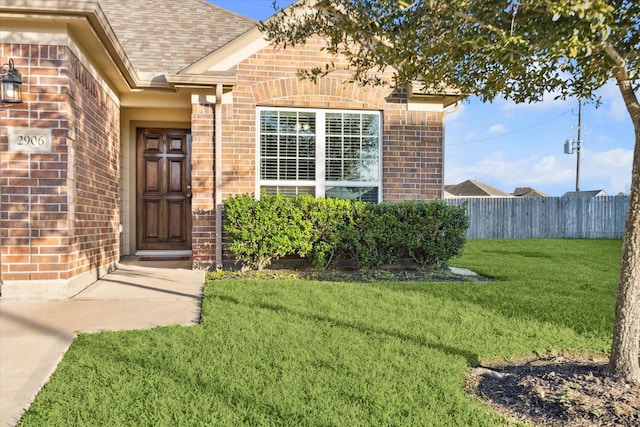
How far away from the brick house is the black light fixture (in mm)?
113

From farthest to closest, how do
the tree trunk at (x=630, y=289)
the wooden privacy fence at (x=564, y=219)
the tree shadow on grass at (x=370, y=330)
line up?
1. the wooden privacy fence at (x=564, y=219)
2. the tree shadow on grass at (x=370, y=330)
3. the tree trunk at (x=630, y=289)

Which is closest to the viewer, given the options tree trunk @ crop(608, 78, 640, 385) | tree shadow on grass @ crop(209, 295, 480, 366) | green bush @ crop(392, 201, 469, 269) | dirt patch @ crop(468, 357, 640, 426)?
dirt patch @ crop(468, 357, 640, 426)

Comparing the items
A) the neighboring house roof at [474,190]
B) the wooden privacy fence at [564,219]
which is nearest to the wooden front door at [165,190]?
the wooden privacy fence at [564,219]

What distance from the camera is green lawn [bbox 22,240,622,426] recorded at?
2.42 metres

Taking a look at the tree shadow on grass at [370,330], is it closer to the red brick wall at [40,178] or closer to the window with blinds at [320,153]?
the red brick wall at [40,178]

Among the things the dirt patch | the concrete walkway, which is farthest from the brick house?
the dirt patch

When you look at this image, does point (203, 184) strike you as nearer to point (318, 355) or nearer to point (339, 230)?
point (339, 230)

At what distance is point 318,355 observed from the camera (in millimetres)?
3244

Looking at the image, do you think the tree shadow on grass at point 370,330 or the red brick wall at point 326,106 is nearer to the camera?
the tree shadow on grass at point 370,330

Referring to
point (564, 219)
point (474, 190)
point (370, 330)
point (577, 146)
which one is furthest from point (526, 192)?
point (370, 330)

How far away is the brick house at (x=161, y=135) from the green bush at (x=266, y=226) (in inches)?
24.1

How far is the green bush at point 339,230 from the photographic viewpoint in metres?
6.82

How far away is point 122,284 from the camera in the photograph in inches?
238

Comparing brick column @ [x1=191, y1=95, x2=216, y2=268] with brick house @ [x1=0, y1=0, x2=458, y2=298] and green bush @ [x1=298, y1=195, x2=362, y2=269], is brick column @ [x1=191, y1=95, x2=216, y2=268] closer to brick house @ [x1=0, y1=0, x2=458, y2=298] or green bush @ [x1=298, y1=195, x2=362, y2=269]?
brick house @ [x1=0, y1=0, x2=458, y2=298]
